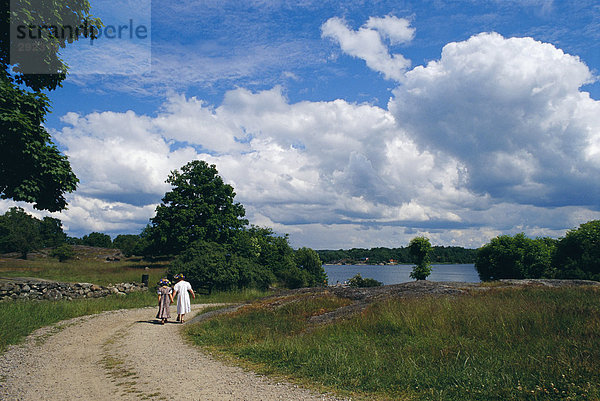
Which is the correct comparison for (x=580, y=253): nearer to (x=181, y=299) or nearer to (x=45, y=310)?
(x=181, y=299)

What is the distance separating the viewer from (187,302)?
1698 cm

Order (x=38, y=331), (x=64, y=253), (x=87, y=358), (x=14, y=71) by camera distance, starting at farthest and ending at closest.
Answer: (x=64, y=253) → (x=14, y=71) → (x=38, y=331) → (x=87, y=358)

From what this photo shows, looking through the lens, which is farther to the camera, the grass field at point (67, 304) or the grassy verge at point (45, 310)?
the grass field at point (67, 304)

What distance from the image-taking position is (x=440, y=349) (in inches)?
335

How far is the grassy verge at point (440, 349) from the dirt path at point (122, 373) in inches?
37.7

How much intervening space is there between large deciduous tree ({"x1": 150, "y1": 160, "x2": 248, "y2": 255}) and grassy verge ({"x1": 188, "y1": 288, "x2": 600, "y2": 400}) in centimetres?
2715

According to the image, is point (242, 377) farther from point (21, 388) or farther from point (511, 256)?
point (511, 256)

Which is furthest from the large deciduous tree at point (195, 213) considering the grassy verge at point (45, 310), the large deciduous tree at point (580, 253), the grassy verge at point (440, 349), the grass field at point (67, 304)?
the large deciduous tree at point (580, 253)

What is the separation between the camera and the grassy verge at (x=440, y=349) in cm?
632

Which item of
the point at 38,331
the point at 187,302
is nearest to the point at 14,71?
the point at 38,331

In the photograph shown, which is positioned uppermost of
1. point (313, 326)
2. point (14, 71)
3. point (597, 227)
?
point (14, 71)

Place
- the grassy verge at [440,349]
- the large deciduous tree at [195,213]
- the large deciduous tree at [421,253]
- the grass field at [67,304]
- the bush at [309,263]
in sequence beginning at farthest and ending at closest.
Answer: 1. the bush at [309,263]
2. the large deciduous tree at [421,253]
3. the large deciduous tree at [195,213]
4. the grass field at [67,304]
5. the grassy verge at [440,349]

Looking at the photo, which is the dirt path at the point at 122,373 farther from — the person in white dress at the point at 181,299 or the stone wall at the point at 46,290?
the stone wall at the point at 46,290

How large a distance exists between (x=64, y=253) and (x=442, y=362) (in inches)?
2670
